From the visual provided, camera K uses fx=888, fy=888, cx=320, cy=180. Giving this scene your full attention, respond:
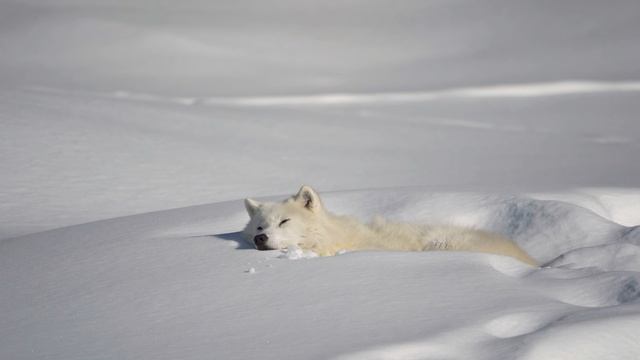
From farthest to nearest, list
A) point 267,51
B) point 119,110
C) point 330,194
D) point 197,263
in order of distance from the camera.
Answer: point 267,51 < point 119,110 < point 330,194 < point 197,263

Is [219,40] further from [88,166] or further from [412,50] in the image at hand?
[88,166]

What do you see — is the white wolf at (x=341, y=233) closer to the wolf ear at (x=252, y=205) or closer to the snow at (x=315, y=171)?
the wolf ear at (x=252, y=205)

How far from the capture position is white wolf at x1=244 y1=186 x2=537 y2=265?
190 inches

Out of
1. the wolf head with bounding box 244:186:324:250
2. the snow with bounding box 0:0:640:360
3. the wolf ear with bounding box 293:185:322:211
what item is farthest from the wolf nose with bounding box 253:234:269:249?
the wolf ear with bounding box 293:185:322:211

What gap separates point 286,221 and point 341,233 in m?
0.36

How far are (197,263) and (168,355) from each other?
1.23 metres

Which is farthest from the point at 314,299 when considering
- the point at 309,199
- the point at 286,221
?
the point at 309,199

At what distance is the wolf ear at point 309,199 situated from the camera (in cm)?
495

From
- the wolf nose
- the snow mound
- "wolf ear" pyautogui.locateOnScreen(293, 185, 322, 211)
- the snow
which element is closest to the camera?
the snow mound

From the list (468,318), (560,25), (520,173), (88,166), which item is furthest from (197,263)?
(560,25)

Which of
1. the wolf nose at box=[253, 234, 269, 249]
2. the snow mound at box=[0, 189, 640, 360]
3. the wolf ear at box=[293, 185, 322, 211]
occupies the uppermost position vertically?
the wolf ear at box=[293, 185, 322, 211]

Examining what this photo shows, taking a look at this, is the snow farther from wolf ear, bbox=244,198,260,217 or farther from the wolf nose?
wolf ear, bbox=244,198,260,217

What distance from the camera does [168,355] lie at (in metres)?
3.05

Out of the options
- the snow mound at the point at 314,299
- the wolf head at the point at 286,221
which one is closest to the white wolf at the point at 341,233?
the wolf head at the point at 286,221
